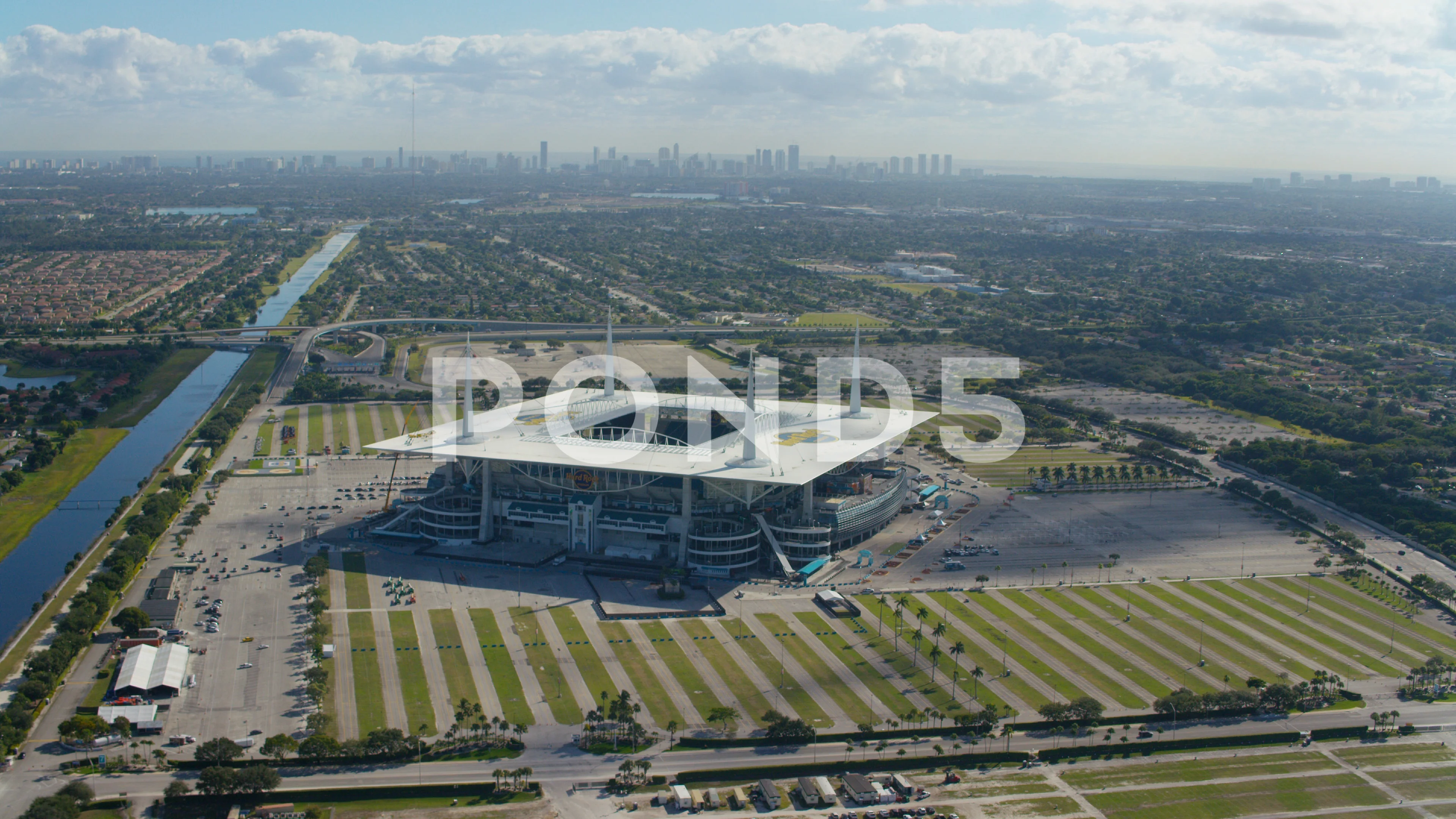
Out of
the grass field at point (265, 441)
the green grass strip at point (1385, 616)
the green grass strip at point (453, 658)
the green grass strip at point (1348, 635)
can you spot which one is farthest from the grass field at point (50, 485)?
the green grass strip at point (1385, 616)

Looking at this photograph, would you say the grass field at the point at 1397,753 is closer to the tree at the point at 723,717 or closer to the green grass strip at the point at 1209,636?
the green grass strip at the point at 1209,636

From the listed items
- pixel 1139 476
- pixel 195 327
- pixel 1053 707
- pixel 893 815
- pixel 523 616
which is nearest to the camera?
pixel 893 815

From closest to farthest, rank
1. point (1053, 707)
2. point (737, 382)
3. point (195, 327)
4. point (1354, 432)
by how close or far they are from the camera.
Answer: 1. point (1053, 707)
2. point (1354, 432)
3. point (737, 382)
4. point (195, 327)

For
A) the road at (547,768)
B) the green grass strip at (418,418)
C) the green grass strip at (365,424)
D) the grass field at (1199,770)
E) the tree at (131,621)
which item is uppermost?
the green grass strip at (418,418)

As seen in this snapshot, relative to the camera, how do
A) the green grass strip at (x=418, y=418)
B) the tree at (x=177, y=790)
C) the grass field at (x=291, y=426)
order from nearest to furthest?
the tree at (x=177, y=790)
the grass field at (x=291, y=426)
the green grass strip at (x=418, y=418)

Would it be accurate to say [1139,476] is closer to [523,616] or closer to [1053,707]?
[1053,707]

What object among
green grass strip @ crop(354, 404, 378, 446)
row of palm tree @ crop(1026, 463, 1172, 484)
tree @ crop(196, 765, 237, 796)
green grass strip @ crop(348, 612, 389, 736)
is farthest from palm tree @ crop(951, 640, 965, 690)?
green grass strip @ crop(354, 404, 378, 446)

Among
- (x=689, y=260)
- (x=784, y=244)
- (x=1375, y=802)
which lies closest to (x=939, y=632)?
(x=1375, y=802)

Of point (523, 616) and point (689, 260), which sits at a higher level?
point (689, 260)
